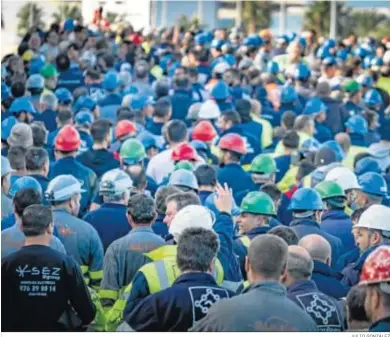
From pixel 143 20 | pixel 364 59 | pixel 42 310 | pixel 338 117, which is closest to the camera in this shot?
pixel 42 310

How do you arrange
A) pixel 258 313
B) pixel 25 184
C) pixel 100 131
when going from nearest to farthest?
pixel 258 313 → pixel 25 184 → pixel 100 131

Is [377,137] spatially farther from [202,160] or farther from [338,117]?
[202,160]

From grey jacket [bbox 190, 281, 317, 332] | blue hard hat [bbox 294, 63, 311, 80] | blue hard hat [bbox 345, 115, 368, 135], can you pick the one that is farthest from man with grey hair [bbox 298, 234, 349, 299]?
blue hard hat [bbox 294, 63, 311, 80]

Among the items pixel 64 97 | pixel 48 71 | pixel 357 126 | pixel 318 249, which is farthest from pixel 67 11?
pixel 318 249

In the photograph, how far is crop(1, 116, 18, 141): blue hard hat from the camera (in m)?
13.4

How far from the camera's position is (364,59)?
26547 mm

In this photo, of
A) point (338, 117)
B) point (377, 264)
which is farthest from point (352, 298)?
point (338, 117)

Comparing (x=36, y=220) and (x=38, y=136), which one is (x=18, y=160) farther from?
(x=36, y=220)

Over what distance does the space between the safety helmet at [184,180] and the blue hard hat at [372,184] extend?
62.0 inches

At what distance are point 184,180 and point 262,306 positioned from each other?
4.00 meters

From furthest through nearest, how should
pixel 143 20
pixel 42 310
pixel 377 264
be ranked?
1. pixel 143 20
2. pixel 42 310
3. pixel 377 264

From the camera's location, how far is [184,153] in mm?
11898

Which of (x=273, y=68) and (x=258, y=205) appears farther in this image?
(x=273, y=68)

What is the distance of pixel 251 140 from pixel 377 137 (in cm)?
231
